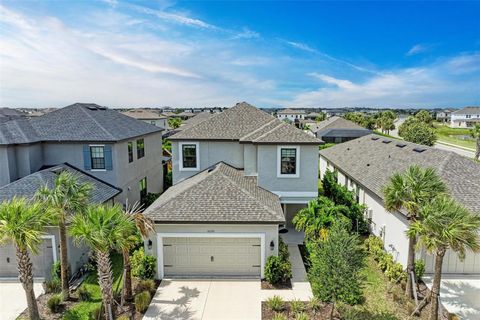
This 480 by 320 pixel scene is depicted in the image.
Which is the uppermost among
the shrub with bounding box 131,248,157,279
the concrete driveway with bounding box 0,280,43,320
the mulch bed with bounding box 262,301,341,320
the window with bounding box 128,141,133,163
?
the window with bounding box 128,141,133,163

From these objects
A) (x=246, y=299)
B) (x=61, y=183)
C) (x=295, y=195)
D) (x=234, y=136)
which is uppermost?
(x=234, y=136)

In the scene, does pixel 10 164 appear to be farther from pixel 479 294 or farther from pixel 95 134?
pixel 479 294

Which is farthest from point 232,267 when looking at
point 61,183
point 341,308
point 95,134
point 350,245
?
point 95,134

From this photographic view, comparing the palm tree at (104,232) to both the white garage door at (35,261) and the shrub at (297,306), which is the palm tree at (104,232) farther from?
the shrub at (297,306)

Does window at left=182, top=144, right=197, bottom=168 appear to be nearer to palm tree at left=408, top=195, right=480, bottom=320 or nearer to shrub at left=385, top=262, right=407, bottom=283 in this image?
shrub at left=385, top=262, right=407, bottom=283

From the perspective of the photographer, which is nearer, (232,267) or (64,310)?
(64,310)

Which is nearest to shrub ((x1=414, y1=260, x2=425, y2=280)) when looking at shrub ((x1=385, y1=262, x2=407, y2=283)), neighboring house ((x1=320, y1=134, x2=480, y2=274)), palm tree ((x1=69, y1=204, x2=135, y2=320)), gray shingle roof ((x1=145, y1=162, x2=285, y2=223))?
shrub ((x1=385, y1=262, x2=407, y2=283))

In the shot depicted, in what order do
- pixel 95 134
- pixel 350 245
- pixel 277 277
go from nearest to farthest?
1. pixel 350 245
2. pixel 277 277
3. pixel 95 134
